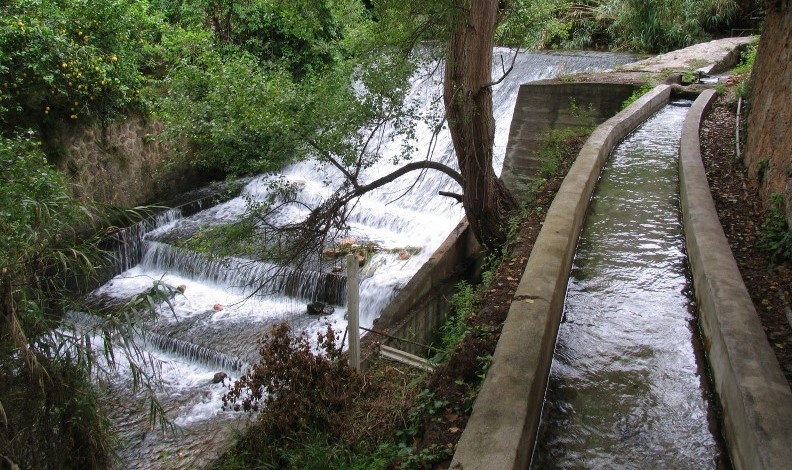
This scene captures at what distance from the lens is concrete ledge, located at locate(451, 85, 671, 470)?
3.09 meters

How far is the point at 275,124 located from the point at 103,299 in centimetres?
582

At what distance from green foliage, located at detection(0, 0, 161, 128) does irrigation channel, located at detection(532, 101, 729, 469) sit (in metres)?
9.99

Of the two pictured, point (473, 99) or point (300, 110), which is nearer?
point (300, 110)

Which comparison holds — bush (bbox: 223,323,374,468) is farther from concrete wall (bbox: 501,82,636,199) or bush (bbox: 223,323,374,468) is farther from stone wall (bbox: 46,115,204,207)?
stone wall (bbox: 46,115,204,207)

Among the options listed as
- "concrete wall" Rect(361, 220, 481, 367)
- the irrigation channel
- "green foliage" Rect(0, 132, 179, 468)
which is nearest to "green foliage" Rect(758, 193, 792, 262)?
the irrigation channel

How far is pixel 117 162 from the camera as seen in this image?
13094 mm

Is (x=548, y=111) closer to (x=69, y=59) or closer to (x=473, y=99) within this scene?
(x=473, y=99)

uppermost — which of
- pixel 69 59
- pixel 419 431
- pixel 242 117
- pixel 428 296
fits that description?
pixel 69 59

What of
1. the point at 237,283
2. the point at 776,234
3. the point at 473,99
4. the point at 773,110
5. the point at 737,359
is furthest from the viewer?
the point at 237,283

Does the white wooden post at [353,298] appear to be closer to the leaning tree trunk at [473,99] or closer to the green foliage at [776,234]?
the leaning tree trunk at [473,99]

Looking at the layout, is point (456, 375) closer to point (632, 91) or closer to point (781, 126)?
point (781, 126)

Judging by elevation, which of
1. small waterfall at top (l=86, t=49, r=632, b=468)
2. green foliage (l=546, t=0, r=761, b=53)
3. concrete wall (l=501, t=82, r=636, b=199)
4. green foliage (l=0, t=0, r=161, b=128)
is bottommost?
small waterfall at top (l=86, t=49, r=632, b=468)

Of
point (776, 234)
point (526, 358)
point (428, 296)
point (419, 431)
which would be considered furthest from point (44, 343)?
point (428, 296)

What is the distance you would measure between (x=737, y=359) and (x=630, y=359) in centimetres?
90
